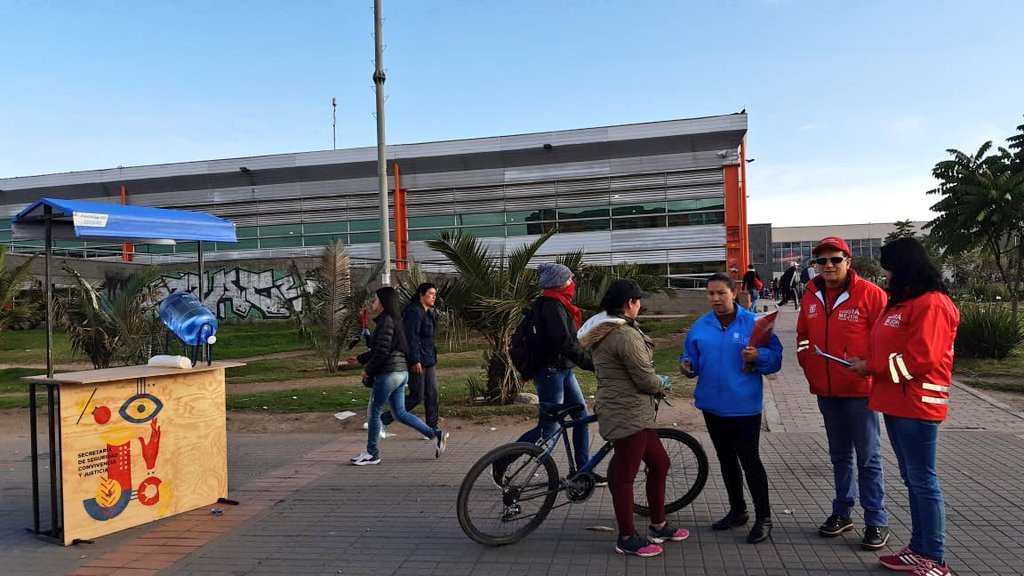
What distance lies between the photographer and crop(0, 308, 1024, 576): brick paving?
425cm

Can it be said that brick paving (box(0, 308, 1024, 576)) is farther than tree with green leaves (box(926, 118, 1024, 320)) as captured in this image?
No

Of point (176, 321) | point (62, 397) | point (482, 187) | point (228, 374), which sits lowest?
point (228, 374)

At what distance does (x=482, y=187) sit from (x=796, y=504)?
86.2 feet

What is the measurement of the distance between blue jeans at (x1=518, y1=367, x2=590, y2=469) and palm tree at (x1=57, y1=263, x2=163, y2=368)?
9.25 m

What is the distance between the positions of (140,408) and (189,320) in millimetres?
795

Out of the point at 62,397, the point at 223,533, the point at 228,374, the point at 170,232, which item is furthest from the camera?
the point at 228,374

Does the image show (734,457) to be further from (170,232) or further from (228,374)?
(228,374)

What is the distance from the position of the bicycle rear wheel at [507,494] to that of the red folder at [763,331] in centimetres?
147

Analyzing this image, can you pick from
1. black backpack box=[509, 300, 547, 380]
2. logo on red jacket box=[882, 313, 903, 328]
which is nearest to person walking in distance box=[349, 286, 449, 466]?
black backpack box=[509, 300, 547, 380]

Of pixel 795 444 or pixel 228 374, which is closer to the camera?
pixel 795 444

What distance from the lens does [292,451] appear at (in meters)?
7.72

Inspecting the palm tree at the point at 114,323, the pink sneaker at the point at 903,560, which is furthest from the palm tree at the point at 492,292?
the palm tree at the point at 114,323

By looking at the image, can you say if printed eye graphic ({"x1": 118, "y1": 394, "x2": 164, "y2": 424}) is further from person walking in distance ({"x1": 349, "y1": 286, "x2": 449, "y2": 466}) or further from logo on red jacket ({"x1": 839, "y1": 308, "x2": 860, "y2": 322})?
logo on red jacket ({"x1": 839, "y1": 308, "x2": 860, "y2": 322})

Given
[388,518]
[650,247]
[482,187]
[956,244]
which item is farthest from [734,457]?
[482,187]
